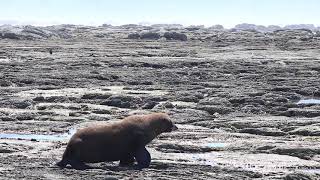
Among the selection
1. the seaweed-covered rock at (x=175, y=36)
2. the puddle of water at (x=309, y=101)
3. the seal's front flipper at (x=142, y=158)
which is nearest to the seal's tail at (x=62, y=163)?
the seal's front flipper at (x=142, y=158)

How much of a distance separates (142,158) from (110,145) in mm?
700

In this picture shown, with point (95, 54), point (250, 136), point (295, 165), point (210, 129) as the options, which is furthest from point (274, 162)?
point (95, 54)

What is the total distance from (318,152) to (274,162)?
1.63m

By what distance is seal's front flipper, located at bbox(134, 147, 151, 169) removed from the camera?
43.5 ft

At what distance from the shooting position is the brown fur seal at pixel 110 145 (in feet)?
43.8

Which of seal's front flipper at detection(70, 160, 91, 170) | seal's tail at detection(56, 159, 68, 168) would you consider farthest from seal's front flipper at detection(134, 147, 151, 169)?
seal's tail at detection(56, 159, 68, 168)

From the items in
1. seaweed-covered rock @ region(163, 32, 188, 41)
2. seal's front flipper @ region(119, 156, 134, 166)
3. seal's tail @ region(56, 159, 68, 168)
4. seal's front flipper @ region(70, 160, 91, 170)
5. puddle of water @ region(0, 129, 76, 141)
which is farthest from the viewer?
seaweed-covered rock @ region(163, 32, 188, 41)

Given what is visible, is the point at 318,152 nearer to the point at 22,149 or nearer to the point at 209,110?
the point at 22,149

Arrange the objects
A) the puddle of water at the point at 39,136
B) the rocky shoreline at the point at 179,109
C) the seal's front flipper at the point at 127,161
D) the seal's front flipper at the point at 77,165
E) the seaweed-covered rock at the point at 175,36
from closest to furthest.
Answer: the seal's front flipper at the point at 77,165
the seal's front flipper at the point at 127,161
the rocky shoreline at the point at 179,109
the puddle of water at the point at 39,136
the seaweed-covered rock at the point at 175,36

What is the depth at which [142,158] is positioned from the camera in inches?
524

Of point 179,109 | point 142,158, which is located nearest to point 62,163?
point 142,158

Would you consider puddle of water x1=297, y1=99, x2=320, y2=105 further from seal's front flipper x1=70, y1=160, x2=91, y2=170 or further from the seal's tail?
the seal's tail

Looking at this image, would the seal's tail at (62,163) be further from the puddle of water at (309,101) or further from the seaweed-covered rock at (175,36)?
the seaweed-covered rock at (175,36)

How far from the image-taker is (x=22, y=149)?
15672 mm
